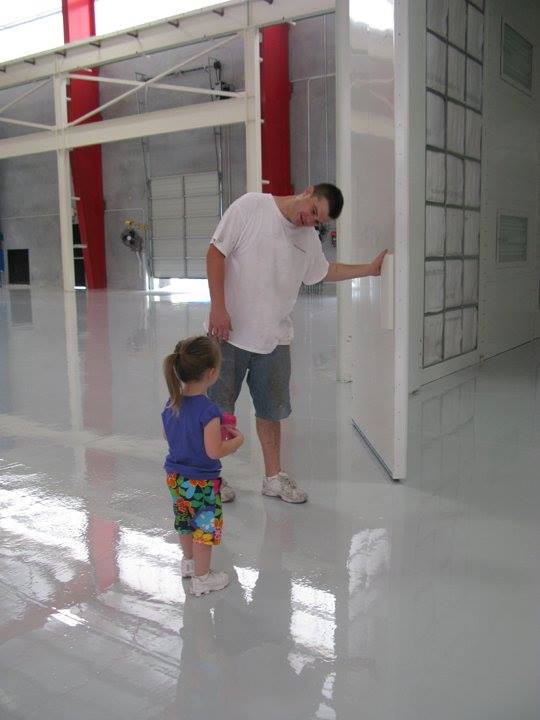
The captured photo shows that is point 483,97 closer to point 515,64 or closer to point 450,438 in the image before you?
point 515,64

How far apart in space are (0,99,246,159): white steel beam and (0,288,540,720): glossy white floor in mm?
12592

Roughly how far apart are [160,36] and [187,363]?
16703 mm

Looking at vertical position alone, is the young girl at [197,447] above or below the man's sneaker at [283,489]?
above

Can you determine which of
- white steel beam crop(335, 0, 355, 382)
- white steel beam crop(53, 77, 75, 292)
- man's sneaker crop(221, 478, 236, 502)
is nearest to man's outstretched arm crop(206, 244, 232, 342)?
man's sneaker crop(221, 478, 236, 502)

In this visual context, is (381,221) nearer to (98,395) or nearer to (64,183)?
(98,395)

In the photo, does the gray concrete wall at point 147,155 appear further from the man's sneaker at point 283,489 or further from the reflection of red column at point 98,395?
the man's sneaker at point 283,489

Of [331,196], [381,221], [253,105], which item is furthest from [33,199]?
[331,196]

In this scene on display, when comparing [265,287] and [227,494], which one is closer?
[265,287]

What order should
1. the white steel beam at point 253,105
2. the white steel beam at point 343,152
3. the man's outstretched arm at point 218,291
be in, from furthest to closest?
1. the white steel beam at point 253,105
2. the white steel beam at point 343,152
3. the man's outstretched arm at point 218,291

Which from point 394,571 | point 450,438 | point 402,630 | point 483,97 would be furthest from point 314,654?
point 483,97

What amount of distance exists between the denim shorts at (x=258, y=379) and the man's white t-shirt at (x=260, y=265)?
70mm

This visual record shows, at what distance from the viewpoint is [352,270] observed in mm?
3809

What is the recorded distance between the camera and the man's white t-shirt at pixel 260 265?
333 centimetres

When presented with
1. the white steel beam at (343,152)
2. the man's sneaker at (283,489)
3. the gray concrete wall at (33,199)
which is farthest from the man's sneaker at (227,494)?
the gray concrete wall at (33,199)
